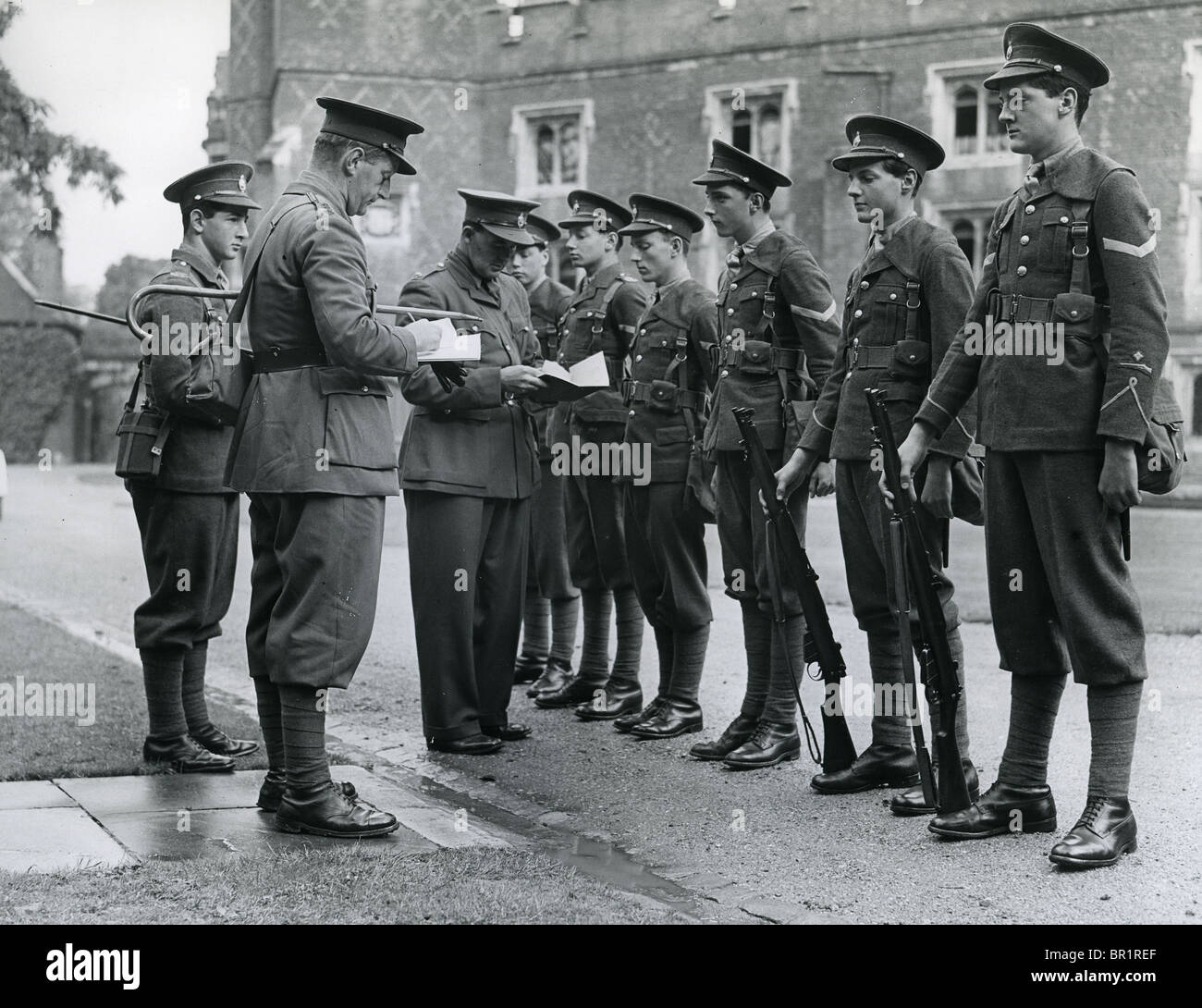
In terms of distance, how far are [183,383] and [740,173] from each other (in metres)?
2.70

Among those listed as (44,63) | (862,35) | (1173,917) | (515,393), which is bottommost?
(1173,917)

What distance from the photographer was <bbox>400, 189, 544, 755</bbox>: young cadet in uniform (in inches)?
295

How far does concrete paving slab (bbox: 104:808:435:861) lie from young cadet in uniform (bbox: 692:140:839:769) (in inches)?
77.0

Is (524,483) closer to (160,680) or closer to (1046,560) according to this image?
(160,680)

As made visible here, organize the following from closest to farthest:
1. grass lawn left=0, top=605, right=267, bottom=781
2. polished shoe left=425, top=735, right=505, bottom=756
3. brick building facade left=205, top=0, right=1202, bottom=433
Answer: grass lawn left=0, top=605, right=267, bottom=781
polished shoe left=425, top=735, right=505, bottom=756
brick building facade left=205, top=0, right=1202, bottom=433

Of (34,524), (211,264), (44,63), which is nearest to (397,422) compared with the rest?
(34,524)

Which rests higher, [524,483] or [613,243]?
[613,243]

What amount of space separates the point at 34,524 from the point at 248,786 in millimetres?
16917

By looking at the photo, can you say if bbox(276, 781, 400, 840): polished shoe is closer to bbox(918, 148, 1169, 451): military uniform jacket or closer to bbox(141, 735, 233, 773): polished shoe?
bbox(141, 735, 233, 773): polished shoe

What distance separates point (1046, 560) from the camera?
5477 millimetres

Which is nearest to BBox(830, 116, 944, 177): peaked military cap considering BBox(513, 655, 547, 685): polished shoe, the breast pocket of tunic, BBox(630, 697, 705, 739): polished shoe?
the breast pocket of tunic

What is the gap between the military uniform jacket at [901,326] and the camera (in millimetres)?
6211

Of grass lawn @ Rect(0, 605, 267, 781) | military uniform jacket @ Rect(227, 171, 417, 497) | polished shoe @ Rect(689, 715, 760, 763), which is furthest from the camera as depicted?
polished shoe @ Rect(689, 715, 760, 763)

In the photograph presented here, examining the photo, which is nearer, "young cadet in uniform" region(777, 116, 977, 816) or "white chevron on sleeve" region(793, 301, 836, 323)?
"young cadet in uniform" region(777, 116, 977, 816)
